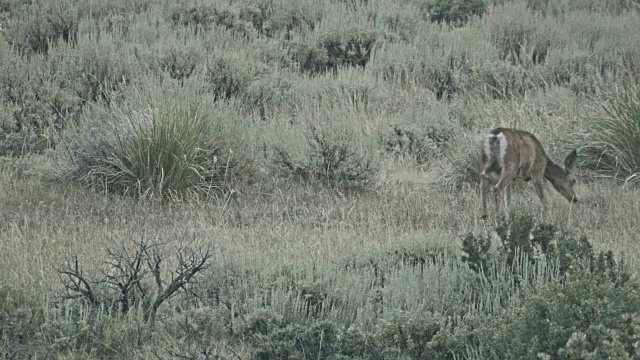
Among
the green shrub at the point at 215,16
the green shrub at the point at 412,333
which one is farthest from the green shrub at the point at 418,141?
the green shrub at the point at 412,333

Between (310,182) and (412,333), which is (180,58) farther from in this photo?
(412,333)

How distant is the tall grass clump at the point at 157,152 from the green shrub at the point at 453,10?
428 inches

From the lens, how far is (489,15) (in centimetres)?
2217

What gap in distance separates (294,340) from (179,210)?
4.65m

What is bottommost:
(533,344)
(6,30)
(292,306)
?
(6,30)

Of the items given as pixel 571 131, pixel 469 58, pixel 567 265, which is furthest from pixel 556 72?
pixel 567 265

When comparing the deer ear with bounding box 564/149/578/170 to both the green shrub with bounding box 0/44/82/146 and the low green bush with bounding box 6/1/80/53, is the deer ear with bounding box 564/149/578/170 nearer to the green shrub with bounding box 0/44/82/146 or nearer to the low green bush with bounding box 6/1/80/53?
the green shrub with bounding box 0/44/82/146

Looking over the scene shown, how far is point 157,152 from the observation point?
12211 mm

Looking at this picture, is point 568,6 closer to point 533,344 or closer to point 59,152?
point 59,152

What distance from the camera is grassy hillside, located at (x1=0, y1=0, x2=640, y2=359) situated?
23.9 ft

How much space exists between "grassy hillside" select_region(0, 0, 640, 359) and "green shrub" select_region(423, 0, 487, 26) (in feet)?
0.19

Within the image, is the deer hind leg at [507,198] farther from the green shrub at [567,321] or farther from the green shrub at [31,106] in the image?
the green shrub at [31,106]

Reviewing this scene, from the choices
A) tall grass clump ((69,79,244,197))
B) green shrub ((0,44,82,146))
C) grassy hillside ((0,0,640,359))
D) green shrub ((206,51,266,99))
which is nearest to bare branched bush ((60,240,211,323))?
grassy hillside ((0,0,640,359))

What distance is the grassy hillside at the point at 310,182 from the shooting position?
729 centimetres
